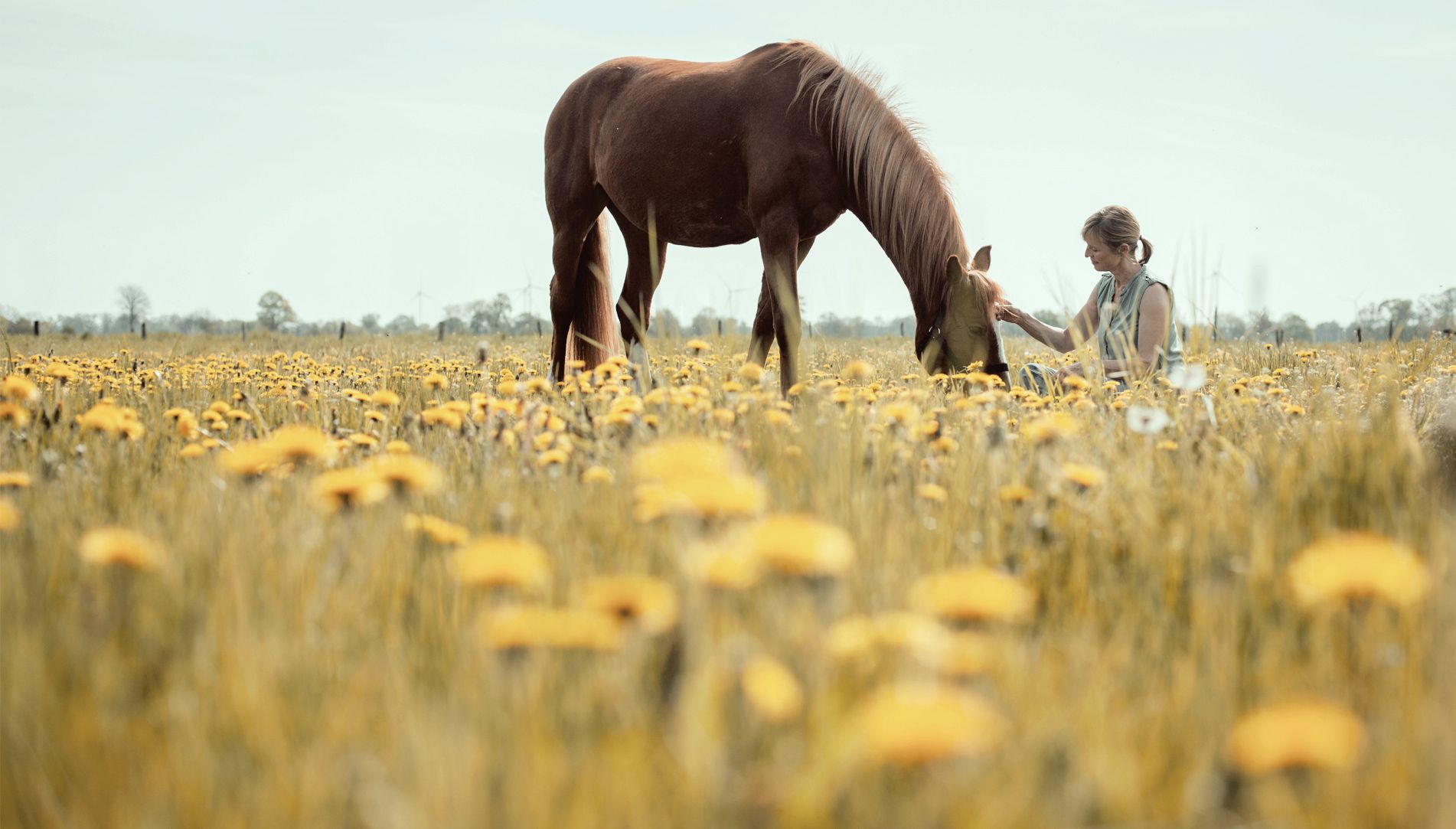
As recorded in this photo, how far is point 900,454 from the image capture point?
2.59m

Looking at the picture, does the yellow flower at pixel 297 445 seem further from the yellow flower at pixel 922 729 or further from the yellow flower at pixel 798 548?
the yellow flower at pixel 922 729

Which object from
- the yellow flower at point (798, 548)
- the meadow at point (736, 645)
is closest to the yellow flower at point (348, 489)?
Result: the meadow at point (736, 645)

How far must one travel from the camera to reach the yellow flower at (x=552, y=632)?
100cm

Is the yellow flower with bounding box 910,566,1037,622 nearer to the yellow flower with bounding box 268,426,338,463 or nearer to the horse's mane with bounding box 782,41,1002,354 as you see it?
the yellow flower with bounding box 268,426,338,463

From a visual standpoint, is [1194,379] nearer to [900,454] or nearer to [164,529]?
[900,454]

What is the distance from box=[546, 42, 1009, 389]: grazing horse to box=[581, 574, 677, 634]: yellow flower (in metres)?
3.31

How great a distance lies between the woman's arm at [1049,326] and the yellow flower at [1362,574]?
382 cm

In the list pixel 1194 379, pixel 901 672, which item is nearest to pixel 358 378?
pixel 1194 379

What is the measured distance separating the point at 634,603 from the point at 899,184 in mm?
4570

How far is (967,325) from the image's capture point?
203 inches

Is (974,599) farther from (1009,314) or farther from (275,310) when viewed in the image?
(275,310)

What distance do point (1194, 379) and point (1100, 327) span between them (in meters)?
2.74

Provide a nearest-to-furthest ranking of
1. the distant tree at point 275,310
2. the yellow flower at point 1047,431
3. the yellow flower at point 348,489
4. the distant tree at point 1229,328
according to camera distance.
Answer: the yellow flower at point 348,489 < the yellow flower at point 1047,431 < the distant tree at point 1229,328 < the distant tree at point 275,310

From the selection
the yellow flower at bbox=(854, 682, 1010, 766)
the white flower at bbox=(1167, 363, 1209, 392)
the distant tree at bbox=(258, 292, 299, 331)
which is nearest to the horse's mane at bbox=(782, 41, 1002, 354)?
the white flower at bbox=(1167, 363, 1209, 392)
